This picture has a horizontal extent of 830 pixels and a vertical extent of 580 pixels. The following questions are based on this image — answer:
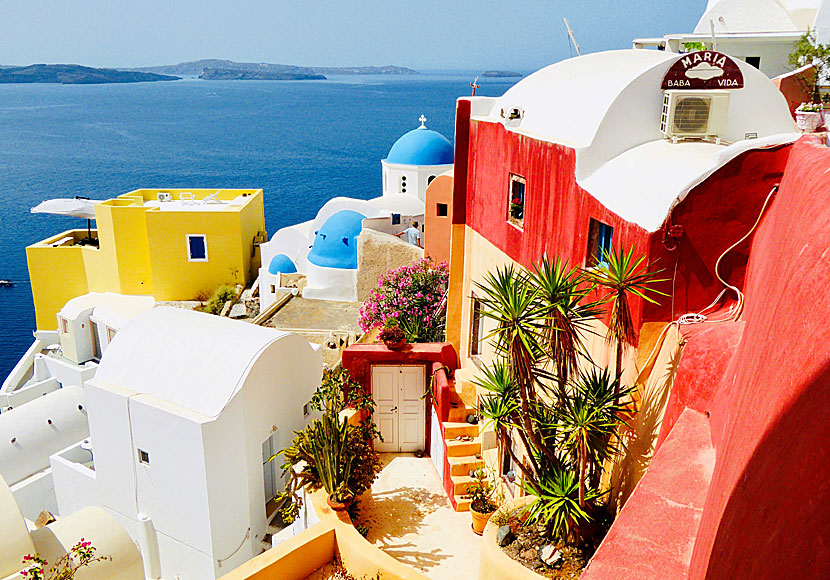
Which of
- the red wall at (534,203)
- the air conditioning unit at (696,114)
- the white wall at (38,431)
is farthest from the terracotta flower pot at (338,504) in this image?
the white wall at (38,431)

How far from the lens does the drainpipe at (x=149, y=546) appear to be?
12625 millimetres

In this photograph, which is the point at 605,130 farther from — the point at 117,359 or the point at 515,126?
the point at 117,359

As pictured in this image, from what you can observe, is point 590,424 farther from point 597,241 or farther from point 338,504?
point 338,504

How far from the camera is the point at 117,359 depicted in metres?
13.4

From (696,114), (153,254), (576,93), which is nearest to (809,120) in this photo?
(696,114)

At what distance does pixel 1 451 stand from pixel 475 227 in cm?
1486

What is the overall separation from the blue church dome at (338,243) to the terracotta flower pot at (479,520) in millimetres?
17534

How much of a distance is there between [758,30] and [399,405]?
20406mm

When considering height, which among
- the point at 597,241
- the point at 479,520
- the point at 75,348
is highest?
the point at 597,241

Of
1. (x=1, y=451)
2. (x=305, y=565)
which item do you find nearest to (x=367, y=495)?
(x=305, y=565)

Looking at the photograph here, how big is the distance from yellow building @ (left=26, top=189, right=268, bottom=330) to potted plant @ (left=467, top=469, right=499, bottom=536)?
2306 cm

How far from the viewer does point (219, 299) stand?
3062 cm

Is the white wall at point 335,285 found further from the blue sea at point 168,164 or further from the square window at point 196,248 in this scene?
the blue sea at point 168,164

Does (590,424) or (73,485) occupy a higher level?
(590,424)
